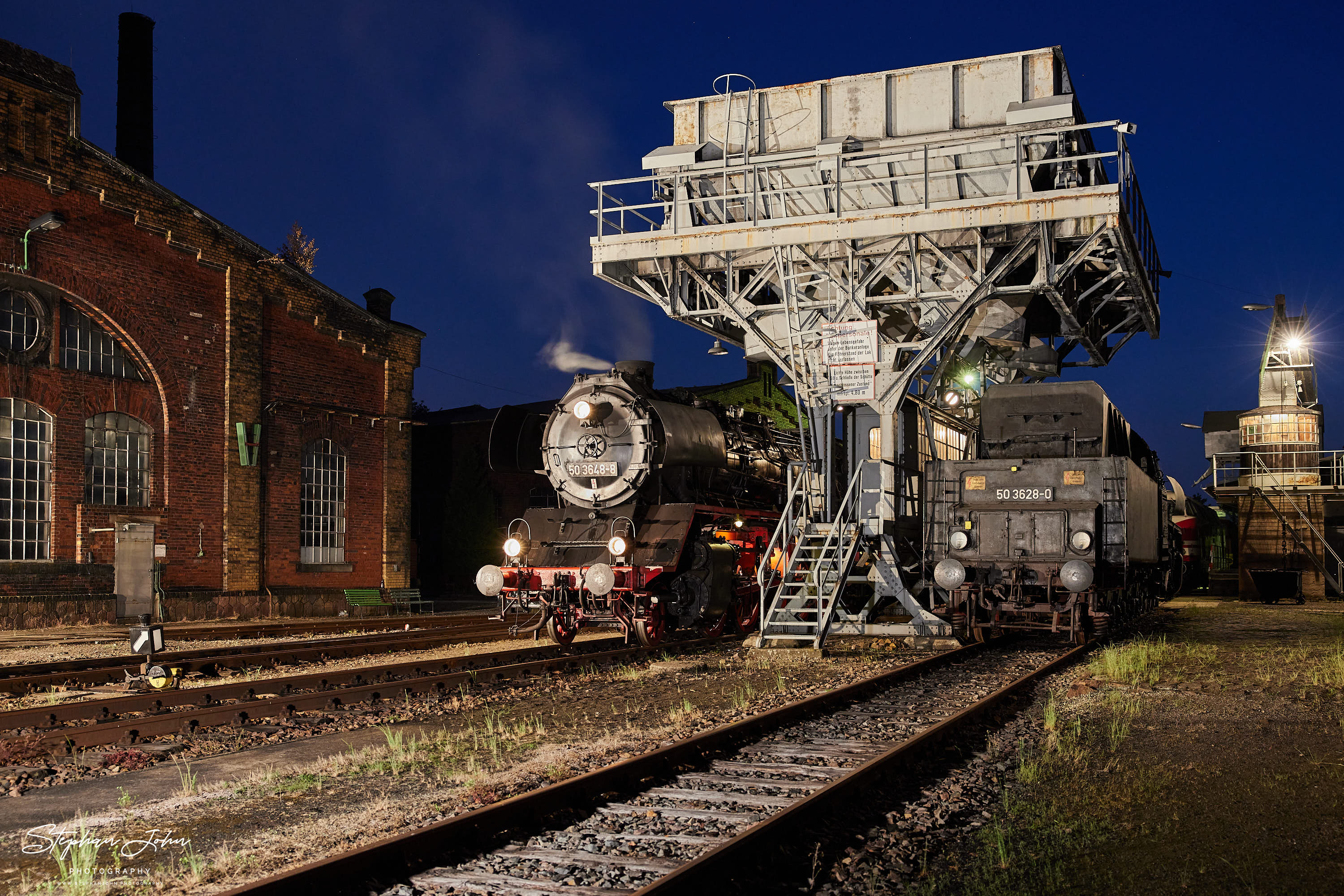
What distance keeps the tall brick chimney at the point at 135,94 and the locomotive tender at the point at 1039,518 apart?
25.7 m

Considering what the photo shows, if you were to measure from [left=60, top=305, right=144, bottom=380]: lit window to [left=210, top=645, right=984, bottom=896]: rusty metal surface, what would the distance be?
18.3 meters

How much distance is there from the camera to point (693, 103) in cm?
1742

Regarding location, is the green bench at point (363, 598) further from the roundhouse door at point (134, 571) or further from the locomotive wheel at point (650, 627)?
the locomotive wheel at point (650, 627)

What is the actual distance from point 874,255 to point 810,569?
4547 millimetres

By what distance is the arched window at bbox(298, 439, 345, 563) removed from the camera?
84.4 ft

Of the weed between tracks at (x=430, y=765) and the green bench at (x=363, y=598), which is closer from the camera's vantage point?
the weed between tracks at (x=430, y=765)

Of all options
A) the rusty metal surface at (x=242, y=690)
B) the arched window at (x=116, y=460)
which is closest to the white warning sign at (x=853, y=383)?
the rusty metal surface at (x=242, y=690)

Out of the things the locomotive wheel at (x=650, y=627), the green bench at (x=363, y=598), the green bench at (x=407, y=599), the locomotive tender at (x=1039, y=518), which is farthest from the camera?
the green bench at (x=407, y=599)

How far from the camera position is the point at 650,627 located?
14.2 m

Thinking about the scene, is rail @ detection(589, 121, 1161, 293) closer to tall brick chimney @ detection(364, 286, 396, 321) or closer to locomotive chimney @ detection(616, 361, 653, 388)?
locomotive chimney @ detection(616, 361, 653, 388)

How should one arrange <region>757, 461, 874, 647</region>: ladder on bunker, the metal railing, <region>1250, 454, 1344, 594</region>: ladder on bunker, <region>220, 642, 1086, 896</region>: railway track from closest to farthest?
<region>220, 642, 1086, 896</region>: railway track → <region>757, 461, 874, 647</region>: ladder on bunker → <region>1250, 454, 1344, 594</region>: ladder on bunker → the metal railing

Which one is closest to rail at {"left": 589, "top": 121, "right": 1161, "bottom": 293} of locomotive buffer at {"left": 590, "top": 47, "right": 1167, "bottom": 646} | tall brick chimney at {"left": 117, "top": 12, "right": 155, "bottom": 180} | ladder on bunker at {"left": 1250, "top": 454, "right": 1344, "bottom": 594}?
locomotive buffer at {"left": 590, "top": 47, "right": 1167, "bottom": 646}

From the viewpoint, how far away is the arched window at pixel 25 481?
66.1 feet

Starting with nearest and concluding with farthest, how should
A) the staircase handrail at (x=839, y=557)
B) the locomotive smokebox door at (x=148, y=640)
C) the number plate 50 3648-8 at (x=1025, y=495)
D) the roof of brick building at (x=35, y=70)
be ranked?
the locomotive smokebox door at (x=148, y=640), the number plate 50 3648-8 at (x=1025, y=495), the staircase handrail at (x=839, y=557), the roof of brick building at (x=35, y=70)
